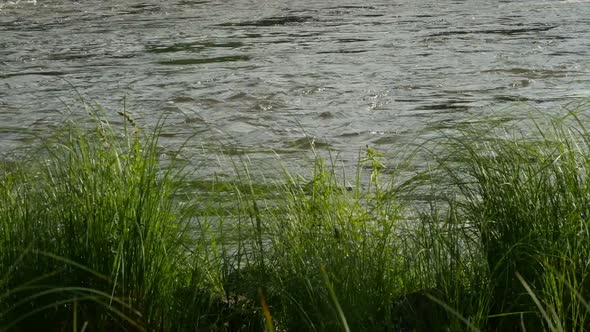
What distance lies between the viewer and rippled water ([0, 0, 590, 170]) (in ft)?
19.9

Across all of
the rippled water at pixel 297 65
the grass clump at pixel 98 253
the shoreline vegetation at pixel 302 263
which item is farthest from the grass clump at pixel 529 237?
the rippled water at pixel 297 65

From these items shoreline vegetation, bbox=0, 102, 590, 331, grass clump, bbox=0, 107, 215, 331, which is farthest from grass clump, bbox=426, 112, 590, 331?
grass clump, bbox=0, 107, 215, 331

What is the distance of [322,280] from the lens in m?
2.51

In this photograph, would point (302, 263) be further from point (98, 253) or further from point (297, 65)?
point (297, 65)

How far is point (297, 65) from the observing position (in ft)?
25.6

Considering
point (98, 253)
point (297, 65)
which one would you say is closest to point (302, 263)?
point (98, 253)

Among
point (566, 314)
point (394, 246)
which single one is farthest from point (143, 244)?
point (566, 314)

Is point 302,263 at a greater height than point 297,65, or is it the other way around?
point 302,263

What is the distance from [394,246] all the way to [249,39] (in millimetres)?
6324

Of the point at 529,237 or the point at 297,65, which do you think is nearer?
the point at 529,237

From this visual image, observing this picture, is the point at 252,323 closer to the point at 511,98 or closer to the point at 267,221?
the point at 267,221

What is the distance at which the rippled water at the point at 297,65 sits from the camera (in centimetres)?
607

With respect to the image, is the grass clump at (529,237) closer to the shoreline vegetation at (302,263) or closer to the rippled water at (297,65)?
the shoreline vegetation at (302,263)

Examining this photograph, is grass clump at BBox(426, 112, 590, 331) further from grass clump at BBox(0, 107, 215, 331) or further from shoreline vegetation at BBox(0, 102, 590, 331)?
grass clump at BBox(0, 107, 215, 331)
